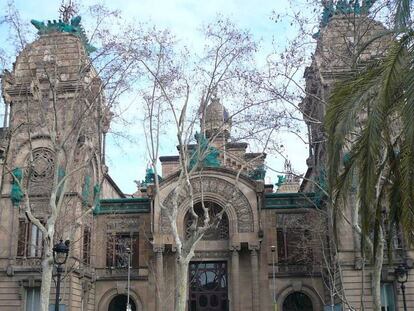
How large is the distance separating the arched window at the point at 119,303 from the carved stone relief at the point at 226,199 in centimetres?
529

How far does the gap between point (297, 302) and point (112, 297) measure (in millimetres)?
11702

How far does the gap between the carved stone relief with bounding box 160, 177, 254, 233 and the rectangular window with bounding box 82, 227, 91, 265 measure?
4700mm

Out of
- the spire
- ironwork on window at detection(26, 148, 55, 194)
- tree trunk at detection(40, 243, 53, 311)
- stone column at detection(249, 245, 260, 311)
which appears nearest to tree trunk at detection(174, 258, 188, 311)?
tree trunk at detection(40, 243, 53, 311)

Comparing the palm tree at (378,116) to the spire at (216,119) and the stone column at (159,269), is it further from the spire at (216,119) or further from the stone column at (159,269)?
the stone column at (159,269)

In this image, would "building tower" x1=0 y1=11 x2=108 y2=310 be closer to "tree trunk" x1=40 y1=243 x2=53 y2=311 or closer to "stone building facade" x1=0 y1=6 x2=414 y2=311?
"stone building facade" x1=0 y1=6 x2=414 y2=311

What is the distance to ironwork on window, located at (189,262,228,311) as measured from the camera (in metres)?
37.9

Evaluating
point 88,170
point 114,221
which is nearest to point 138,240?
point 114,221

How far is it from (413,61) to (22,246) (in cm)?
2928

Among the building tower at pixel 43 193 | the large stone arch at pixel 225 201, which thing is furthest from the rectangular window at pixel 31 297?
the large stone arch at pixel 225 201

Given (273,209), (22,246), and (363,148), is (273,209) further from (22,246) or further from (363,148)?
(363,148)

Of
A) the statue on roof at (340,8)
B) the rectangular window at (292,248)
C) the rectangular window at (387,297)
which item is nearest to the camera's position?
the statue on roof at (340,8)

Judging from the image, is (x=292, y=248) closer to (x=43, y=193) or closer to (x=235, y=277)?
(x=235, y=277)

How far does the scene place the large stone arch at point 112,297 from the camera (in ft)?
123

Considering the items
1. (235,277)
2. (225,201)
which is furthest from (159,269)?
(225,201)
